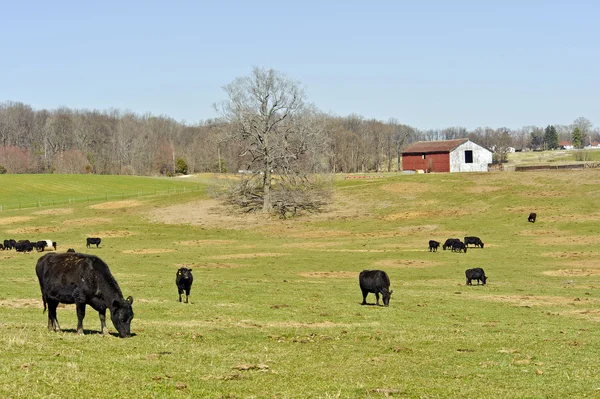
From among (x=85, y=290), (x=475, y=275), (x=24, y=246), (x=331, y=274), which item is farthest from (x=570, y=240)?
(x=85, y=290)

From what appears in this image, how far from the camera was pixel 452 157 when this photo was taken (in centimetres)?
12125

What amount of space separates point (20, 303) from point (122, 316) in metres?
10.9

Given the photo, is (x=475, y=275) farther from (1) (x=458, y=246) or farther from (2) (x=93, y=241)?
(2) (x=93, y=241)

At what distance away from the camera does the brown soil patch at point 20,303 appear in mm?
26484

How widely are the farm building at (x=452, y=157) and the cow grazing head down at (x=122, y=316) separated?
10705 cm

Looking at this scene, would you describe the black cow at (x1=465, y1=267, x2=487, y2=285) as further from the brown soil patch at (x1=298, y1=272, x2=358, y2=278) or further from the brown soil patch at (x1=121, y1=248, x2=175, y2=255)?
the brown soil patch at (x1=121, y1=248, x2=175, y2=255)

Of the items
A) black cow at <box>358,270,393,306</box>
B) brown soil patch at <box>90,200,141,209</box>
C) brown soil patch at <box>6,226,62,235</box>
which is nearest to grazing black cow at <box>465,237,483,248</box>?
black cow at <box>358,270,393,306</box>

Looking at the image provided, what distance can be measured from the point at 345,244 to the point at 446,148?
65.3 meters

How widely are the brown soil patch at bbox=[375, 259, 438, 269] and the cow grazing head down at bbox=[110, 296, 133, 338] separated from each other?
101 feet

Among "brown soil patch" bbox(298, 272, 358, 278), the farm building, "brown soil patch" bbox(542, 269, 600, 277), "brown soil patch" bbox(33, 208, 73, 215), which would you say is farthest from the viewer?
the farm building

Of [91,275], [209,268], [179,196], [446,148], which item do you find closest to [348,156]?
[446,148]

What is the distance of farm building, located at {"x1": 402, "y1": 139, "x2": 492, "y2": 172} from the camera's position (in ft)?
399

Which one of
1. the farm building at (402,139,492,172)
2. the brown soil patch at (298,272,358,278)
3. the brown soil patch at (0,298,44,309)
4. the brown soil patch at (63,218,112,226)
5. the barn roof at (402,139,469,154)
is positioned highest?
the barn roof at (402,139,469,154)

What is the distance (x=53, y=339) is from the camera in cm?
1670
